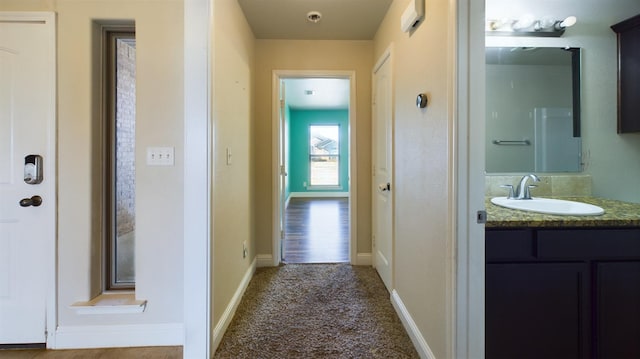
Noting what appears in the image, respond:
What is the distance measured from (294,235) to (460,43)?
11.6 feet

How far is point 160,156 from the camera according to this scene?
172cm

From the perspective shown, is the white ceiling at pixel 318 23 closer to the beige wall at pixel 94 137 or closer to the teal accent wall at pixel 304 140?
the beige wall at pixel 94 137

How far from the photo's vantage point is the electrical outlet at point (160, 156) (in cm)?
172

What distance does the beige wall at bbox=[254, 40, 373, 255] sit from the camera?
9.66 feet

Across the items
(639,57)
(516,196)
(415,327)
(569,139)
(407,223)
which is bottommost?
(415,327)

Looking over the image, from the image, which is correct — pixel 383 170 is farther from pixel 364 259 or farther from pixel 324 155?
pixel 324 155

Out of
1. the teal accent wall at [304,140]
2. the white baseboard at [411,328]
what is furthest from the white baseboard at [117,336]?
the teal accent wall at [304,140]

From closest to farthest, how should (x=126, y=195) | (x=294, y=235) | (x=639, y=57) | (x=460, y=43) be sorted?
(x=460, y=43)
(x=639, y=57)
(x=126, y=195)
(x=294, y=235)

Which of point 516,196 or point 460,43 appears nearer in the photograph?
point 460,43

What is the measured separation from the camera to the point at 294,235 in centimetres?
429

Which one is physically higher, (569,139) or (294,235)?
(569,139)

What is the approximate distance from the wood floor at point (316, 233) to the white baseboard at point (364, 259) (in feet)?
0.67

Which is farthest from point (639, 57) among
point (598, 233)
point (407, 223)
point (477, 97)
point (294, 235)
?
point (294, 235)

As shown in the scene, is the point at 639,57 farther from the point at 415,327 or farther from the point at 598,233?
the point at 415,327
